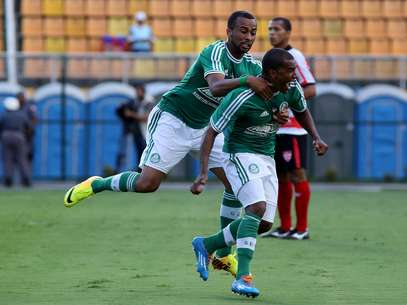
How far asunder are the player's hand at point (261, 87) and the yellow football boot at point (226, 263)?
137 cm

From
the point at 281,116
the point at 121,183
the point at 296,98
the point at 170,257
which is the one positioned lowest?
the point at 170,257

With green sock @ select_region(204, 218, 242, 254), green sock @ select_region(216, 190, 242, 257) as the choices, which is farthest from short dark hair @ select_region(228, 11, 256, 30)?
green sock @ select_region(204, 218, 242, 254)

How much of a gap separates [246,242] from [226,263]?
2.61ft

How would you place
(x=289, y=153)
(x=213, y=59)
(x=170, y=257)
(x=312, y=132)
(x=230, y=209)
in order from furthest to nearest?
(x=289, y=153) → (x=170, y=257) → (x=230, y=209) → (x=213, y=59) → (x=312, y=132)

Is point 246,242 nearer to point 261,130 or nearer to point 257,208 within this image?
point 257,208

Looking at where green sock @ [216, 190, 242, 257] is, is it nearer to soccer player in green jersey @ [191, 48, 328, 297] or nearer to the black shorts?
soccer player in green jersey @ [191, 48, 328, 297]

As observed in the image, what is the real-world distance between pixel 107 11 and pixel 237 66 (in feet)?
59.6

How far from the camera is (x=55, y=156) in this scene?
82.3 feet

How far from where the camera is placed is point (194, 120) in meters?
9.68

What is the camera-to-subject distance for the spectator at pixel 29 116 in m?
23.5

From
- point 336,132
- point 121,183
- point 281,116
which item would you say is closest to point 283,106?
point 281,116

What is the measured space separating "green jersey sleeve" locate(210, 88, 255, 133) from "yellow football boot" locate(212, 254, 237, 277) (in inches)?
45.2

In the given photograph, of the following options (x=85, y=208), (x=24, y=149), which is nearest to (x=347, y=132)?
(x=24, y=149)

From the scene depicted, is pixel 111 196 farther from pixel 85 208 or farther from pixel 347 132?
pixel 347 132
